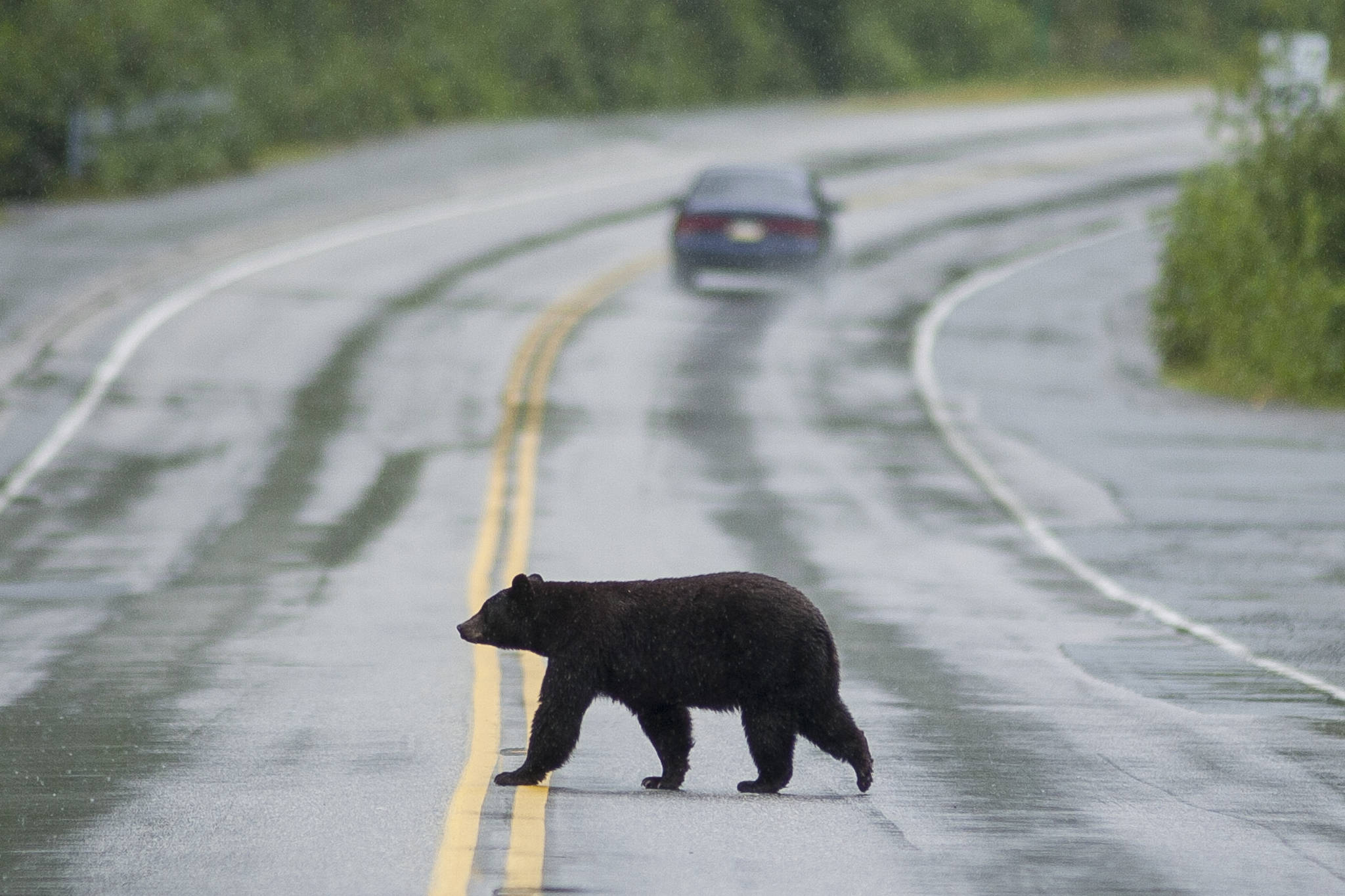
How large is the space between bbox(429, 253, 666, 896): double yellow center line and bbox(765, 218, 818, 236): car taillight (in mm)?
2806

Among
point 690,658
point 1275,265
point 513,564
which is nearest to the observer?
point 690,658

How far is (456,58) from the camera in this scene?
189ft

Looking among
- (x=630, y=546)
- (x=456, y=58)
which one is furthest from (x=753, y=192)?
(x=456, y=58)

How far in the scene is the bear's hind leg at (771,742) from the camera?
27.3 feet

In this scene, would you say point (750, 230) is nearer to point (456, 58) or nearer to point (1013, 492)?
point (1013, 492)

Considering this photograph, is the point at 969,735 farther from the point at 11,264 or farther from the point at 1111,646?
the point at 11,264

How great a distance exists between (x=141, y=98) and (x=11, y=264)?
9470 millimetres

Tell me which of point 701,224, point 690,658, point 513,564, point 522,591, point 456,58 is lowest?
point 513,564

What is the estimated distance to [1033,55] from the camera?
8069cm

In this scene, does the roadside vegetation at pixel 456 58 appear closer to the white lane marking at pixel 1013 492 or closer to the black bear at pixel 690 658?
the white lane marking at pixel 1013 492

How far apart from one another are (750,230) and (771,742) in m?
25.4

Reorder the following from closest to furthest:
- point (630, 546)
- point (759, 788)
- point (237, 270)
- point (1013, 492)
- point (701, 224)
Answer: point (759, 788) < point (630, 546) < point (1013, 492) < point (701, 224) < point (237, 270)

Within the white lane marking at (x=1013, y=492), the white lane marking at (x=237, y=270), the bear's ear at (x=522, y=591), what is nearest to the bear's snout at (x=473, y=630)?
the bear's ear at (x=522, y=591)

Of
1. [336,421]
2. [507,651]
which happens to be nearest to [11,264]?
[336,421]
